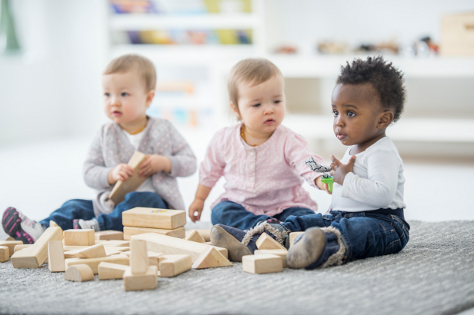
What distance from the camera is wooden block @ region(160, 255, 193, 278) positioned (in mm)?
1074

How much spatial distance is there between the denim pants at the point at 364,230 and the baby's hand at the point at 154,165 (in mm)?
490

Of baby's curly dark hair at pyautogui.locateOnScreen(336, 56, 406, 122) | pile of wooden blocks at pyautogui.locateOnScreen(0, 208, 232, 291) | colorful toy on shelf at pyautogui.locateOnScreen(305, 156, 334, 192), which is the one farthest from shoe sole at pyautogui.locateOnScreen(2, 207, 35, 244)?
baby's curly dark hair at pyautogui.locateOnScreen(336, 56, 406, 122)

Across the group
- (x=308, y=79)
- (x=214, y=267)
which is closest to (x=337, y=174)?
(x=214, y=267)

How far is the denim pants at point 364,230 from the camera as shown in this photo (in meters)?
1.13

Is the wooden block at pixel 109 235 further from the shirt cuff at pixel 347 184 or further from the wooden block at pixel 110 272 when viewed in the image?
the shirt cuff at pixel 347 184

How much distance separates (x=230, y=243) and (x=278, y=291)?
0.27 meters

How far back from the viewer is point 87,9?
13.7 ft

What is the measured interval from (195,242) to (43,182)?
4.74 feet

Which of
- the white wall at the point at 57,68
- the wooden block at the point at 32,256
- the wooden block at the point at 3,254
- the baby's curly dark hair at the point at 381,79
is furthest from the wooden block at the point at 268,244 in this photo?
the white wall at the point at 57,68

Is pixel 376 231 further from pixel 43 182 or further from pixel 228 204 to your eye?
pixel 43 182

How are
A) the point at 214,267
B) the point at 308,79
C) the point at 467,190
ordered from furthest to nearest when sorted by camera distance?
the point at 308,79 < the point at 467,190 < the point at 214,267

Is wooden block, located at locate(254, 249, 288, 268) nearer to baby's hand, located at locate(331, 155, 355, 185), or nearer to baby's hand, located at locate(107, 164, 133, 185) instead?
baby's hand, located at locate(331, 155, 355, 185)

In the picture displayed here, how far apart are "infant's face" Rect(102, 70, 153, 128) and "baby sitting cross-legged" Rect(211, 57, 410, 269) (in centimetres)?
57

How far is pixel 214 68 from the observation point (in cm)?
316
